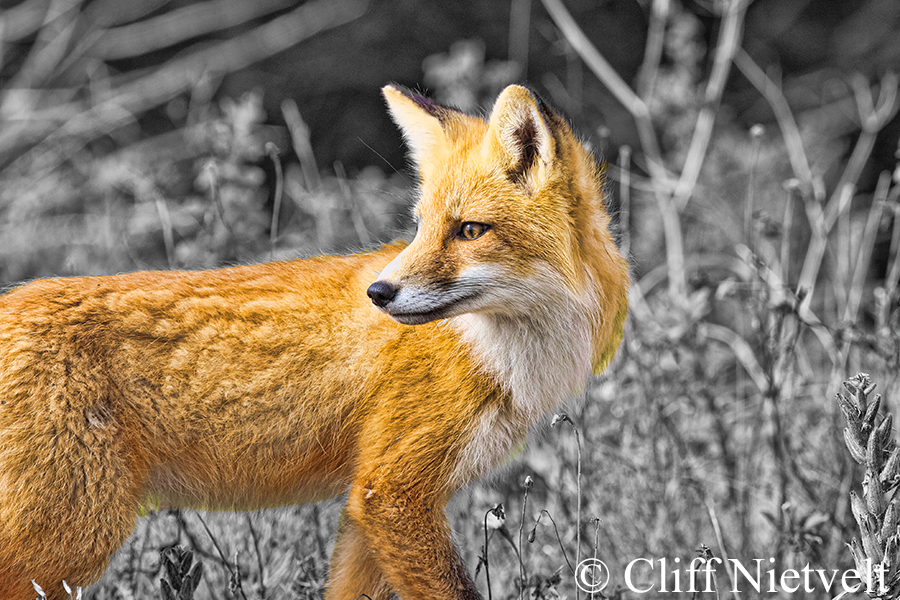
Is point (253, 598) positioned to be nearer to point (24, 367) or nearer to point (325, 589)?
point (325, 589)

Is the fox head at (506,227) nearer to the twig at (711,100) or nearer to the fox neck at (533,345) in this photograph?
the fox neck at (533,345)

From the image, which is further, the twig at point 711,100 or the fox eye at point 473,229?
the twig at point 711,100

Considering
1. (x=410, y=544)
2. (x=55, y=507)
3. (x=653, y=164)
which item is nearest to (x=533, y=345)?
(x=410, y=544)

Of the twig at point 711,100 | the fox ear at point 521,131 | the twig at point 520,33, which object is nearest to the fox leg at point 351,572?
the fox ear at point 521,131

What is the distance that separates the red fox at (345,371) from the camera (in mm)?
2660

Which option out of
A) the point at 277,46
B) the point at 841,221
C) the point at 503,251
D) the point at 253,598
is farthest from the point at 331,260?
the point at 277,46

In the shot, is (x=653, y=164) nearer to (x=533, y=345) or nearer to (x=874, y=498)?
(x=533, y=345)

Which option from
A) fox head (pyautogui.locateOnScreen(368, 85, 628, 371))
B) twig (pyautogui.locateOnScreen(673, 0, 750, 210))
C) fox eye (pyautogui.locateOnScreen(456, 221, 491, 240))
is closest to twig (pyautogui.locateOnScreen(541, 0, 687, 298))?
twig (pyautogui.locateOnScreen(673, 0, 750, 210))

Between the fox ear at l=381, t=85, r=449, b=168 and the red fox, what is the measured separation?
0.02 metres

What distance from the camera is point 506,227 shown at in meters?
2.93

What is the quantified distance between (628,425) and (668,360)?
0.63 m

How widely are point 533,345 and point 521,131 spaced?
743 mm

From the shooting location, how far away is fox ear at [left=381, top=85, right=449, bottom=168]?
3.23m

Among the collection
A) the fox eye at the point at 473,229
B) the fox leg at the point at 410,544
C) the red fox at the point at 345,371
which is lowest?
the fox leg at the point at 410,544
